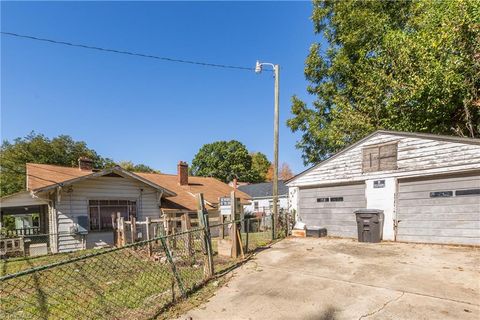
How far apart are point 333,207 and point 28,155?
3438 cm

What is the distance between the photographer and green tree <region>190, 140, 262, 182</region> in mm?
46469

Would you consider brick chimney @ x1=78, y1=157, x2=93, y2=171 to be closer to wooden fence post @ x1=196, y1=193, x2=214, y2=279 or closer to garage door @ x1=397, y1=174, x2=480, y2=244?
wooden fence post @ x1=196, y1=193, x2=214, y2=279

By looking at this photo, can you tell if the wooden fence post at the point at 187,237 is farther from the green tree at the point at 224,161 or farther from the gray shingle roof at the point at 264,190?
the green tree at the point at 224,161

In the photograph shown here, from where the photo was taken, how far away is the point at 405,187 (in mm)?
9773

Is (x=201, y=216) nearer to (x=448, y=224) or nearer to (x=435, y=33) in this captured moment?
(x=448, y=224)

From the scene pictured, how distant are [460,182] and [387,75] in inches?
332

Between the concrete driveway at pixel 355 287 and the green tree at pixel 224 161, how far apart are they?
1519 inches

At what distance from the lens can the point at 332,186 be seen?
39.3ft

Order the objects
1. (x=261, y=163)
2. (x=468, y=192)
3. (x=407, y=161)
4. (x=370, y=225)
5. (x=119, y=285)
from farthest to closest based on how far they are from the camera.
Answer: (x=261, y=163) → (x=370, y=225) → (x=407, y=161) → (x=468, y=192) → (x=119, y=285)

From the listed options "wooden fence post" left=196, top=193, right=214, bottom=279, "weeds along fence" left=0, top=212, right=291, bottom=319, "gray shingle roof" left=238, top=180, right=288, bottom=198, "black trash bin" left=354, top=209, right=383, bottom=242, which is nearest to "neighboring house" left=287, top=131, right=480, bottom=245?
"black trash bin" left=354, top=209, right=383, bottom=242

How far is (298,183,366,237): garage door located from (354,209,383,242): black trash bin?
832mm

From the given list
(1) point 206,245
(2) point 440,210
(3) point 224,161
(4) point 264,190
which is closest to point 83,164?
(1) point 206,245

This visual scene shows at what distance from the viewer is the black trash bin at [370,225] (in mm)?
9836

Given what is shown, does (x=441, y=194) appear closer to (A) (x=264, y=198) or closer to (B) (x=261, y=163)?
(A) (x=264, y=198)
